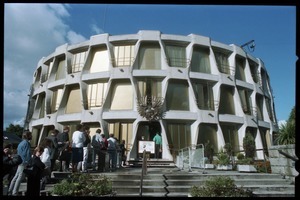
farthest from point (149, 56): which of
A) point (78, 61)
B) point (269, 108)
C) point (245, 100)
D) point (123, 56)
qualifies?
point (269, 108)

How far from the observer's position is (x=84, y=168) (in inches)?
465

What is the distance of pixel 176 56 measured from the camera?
1152 inches

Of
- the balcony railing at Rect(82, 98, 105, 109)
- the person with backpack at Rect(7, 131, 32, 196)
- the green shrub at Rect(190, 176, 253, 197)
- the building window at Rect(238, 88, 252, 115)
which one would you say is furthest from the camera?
the building window at Rect(238, 88, 252, 115)

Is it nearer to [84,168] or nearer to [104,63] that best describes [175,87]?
[104,63]

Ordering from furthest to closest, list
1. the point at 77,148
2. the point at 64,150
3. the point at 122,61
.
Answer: the point at 122,61
the point at 64,150
the point at 77,148

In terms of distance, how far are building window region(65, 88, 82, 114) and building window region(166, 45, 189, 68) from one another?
928cm

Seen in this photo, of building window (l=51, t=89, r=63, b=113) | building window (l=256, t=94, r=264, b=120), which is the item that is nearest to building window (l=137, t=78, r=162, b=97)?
building window (l=51, t=89, r=63, b=113)

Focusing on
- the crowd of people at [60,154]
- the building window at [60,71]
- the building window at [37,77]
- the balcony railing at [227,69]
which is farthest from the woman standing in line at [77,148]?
the building window at [37,77]

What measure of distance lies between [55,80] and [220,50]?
17130 mm

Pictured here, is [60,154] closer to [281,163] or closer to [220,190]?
[220,190]

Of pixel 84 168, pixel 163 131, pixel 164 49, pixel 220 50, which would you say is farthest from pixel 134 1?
pixel 220 50

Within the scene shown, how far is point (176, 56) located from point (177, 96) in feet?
12.6

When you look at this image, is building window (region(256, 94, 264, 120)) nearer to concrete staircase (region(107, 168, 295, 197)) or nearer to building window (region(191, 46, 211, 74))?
building window (region(191, 46, 211, 74))

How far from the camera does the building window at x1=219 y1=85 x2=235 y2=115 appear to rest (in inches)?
1181
